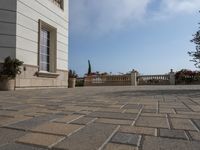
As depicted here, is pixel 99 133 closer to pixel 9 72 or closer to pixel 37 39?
pixel 9 72

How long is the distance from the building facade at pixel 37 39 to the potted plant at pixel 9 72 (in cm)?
32

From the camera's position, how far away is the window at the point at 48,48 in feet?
32.4

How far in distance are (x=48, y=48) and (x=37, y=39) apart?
129 centimetres

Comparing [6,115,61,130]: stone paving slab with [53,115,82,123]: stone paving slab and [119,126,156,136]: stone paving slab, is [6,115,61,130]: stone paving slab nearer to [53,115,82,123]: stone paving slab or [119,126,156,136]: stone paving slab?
[53,115,82,123]: stone paving slab

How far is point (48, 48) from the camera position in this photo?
34.3 ft

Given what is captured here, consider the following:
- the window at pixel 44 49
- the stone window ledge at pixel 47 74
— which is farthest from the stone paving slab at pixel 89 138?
the window at pixel 44 49

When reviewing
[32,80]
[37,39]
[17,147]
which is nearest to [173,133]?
[17,147]

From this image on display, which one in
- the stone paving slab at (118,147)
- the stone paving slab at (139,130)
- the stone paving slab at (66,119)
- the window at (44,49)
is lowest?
the stone paving slab at (118,147)

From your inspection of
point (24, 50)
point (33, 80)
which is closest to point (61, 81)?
point (33, 80)

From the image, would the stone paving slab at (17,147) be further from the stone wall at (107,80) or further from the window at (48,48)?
the stone wall at (107,80)

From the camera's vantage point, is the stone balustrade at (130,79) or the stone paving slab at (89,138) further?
the stone balustrade at (130,79)

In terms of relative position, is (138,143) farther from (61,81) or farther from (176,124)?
(61,81)

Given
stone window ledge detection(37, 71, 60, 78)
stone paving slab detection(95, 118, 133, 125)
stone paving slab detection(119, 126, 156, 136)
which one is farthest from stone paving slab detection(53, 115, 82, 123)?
stone window ledge detection(37, 71, 60, 78)

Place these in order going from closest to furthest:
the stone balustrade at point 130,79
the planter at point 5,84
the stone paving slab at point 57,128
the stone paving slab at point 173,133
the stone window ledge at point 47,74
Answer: the stone paving slab at point 173,133
the stone paving slab at point 57,128
the planter at point 5,84
the stone window ledge at point 47,74
the stone balustrade at point 130,79
